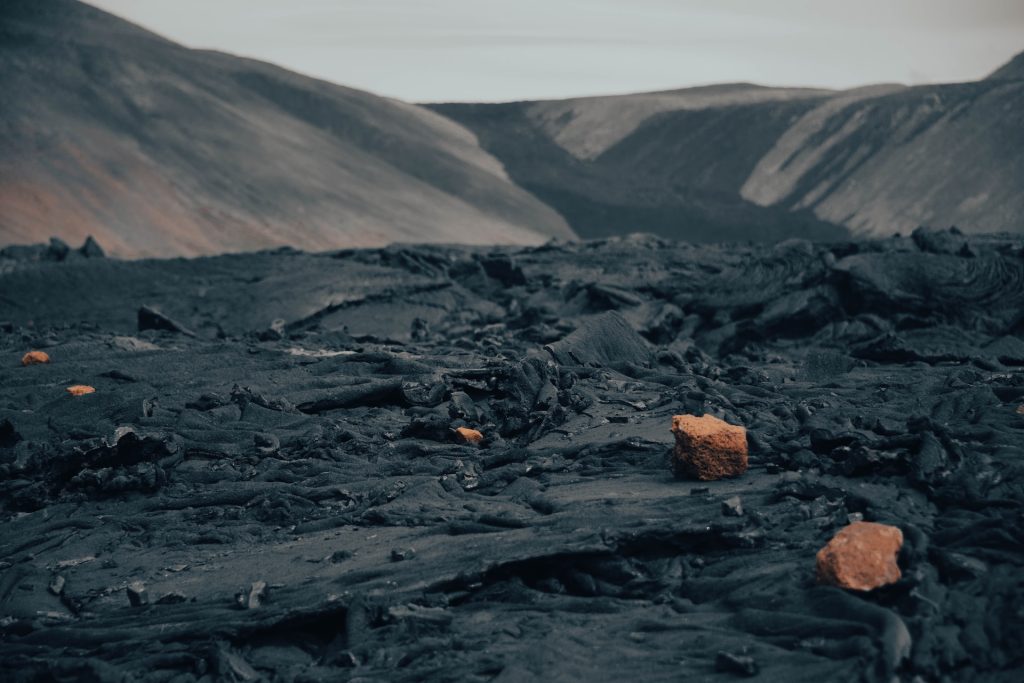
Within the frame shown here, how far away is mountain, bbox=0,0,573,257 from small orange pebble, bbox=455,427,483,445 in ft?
75.7

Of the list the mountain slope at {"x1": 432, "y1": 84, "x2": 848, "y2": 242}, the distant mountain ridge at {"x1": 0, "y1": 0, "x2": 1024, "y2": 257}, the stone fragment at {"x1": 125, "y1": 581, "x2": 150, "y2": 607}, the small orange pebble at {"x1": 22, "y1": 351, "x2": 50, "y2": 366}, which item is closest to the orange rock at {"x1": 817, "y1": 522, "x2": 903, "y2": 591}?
the stone fragment at {"x1": 125, "y1": 581, "x2": 150, "y2": 607}

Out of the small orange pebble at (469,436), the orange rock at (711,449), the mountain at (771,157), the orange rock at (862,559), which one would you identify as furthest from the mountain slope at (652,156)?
the orange rock at (862,559)

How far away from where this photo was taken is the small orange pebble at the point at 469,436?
9.23 metres

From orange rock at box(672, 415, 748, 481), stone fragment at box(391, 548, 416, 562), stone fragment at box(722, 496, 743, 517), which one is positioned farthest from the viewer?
orange rock at box(672, 415, 748, 481)

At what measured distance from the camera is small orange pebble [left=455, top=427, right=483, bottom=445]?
9234 millimetres

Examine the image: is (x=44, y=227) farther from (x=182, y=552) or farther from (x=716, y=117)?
(x=716, y=117)

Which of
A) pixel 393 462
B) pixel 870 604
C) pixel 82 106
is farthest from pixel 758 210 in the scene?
pixel 870 604

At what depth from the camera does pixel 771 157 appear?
49938 mm

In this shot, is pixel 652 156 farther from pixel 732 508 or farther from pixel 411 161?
pixel 732 508

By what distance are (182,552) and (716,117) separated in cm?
5145

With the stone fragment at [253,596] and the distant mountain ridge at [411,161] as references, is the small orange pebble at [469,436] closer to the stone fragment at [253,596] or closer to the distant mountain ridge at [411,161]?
the stone fragment at [253,596]

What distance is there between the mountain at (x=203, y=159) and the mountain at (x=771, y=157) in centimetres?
400

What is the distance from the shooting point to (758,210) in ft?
148

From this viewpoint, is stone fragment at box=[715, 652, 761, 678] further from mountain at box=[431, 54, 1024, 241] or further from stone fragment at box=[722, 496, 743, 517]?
mountain at box=[431, 54, 1024, 241]
